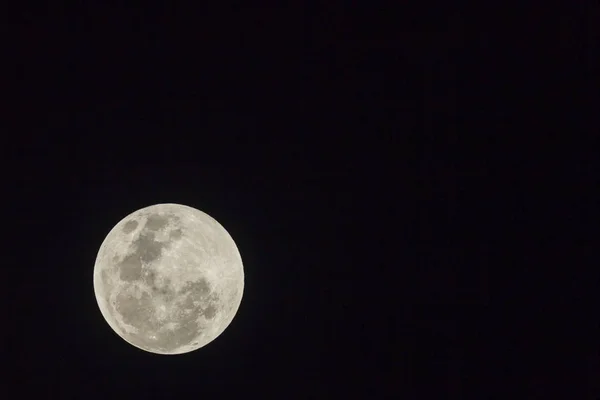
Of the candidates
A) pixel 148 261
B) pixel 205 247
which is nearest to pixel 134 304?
pixel 148 261

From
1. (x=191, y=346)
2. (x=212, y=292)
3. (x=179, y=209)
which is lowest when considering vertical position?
(x=191, y=346)

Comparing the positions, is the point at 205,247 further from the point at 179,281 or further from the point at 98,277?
the point at 98,277

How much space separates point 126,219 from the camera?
8.58 m

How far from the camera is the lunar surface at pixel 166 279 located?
7930 millimetres

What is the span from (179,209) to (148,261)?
988 mm

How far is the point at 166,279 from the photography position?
791 cm

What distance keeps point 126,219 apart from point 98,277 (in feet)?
2.70

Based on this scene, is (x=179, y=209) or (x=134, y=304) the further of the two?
(x=179, y=209)

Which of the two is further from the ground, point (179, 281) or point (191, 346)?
point (179, 281)

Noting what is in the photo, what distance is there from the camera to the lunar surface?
7.93 metres

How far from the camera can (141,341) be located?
8.20 metres

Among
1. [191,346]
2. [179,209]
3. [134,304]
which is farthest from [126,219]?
[191,346]

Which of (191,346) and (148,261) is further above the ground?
(148,261)

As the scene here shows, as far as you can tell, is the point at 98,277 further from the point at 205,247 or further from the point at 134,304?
the point at 205,247
